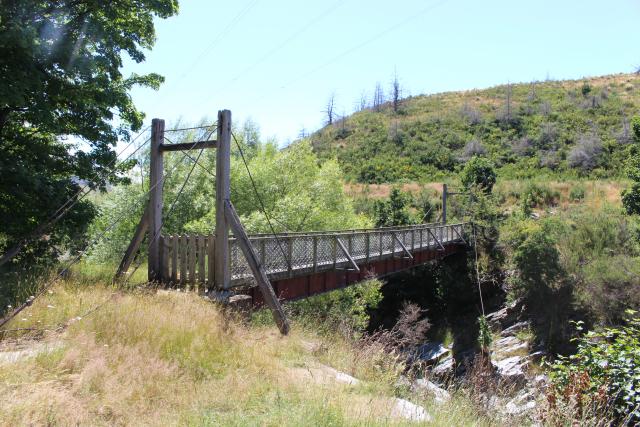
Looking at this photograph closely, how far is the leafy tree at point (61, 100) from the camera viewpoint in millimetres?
8863

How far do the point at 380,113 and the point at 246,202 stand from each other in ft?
231

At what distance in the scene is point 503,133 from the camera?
6100cm

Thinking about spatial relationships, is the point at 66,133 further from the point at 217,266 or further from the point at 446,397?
the point at 446,397

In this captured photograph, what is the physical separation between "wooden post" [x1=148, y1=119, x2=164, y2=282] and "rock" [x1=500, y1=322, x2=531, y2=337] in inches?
738

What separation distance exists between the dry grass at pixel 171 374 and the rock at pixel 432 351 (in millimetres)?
16421

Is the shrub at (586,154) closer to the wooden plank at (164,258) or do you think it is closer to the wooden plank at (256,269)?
the wooden plank at (256,269)

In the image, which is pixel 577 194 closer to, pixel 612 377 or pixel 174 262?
pixel 612 377

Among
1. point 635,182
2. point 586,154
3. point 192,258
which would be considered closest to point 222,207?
point 192,258

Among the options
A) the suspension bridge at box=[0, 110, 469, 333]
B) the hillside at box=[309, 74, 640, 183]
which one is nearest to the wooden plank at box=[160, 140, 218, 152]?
the suspension bridge at box=[0, 110, 469, 333]

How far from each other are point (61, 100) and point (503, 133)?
59.3 meters

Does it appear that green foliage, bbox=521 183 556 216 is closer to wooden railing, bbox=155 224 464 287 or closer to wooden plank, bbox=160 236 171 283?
wooden railing, bbox=155 224 464 287

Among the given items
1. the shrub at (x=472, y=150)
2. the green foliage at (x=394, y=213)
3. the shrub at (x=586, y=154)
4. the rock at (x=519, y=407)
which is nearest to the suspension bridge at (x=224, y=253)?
the rock at (x=519, y=407)

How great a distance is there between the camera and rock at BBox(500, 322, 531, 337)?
22469 millimetres

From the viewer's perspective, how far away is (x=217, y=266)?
8812 mm
